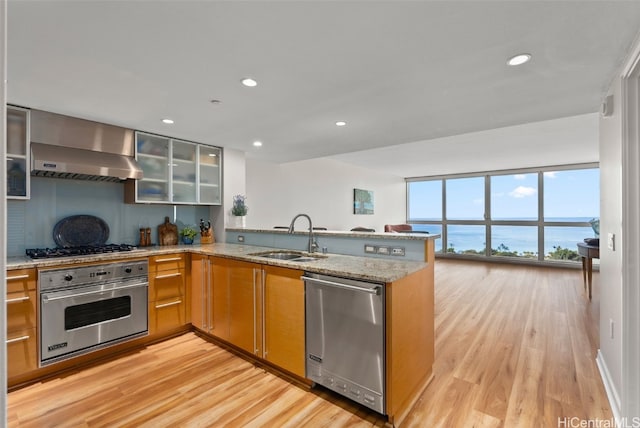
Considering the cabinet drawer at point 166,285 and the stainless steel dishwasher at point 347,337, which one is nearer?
the stainless steel dishwasher at point 347,337

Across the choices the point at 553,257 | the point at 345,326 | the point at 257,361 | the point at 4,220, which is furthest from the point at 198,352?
the point at 553,257

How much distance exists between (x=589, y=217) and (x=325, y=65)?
7271 mm

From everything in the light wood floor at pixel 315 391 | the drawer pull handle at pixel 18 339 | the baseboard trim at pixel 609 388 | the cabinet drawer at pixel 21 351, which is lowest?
the light wood floor at pixel 315 391

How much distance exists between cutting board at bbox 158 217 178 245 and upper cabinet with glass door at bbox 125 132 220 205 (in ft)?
1.20

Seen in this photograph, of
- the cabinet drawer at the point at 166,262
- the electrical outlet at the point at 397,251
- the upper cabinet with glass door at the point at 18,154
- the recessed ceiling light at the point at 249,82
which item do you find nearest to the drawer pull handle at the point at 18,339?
the cabinet drawer at the point at 166,262

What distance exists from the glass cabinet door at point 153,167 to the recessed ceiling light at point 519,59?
3233 millimetres

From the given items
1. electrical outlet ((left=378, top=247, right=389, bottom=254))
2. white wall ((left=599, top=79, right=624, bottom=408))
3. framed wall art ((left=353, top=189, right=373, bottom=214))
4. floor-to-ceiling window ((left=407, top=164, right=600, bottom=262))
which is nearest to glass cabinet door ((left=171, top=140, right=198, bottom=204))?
electrical outlet ((left=378, top=247, right=389, bottom=254))

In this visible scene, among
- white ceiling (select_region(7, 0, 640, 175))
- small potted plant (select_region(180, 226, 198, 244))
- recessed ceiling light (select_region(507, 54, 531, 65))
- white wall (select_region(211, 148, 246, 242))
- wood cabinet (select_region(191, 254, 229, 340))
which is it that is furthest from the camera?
white wall (select_region(211, 148, 246, 242))

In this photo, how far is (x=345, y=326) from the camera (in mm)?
1889

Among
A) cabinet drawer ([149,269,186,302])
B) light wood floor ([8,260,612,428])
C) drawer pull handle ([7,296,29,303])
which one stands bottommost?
light wood floor ([8,260,612,428])

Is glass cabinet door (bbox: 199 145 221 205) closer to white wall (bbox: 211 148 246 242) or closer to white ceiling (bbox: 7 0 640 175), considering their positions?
white wall (bbox: 211 148 246 242)

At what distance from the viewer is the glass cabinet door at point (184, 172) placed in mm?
3383

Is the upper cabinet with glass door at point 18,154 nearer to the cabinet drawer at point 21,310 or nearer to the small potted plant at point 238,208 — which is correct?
the cabinet drawer at point 21,310

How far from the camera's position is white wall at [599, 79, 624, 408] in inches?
68.9
